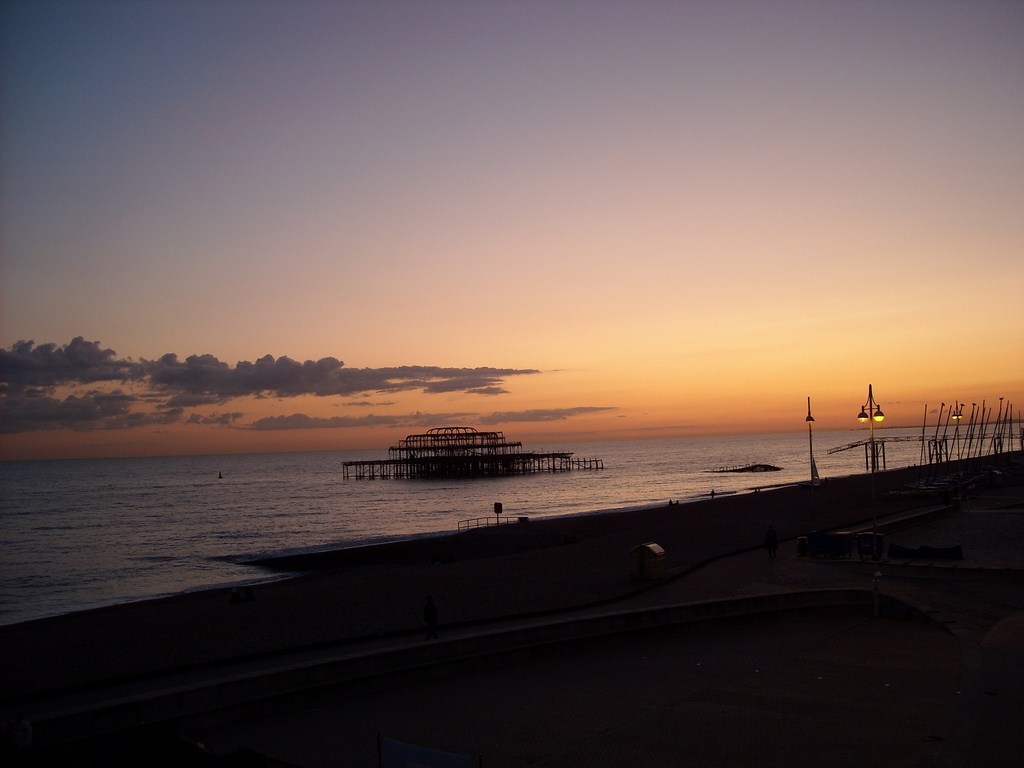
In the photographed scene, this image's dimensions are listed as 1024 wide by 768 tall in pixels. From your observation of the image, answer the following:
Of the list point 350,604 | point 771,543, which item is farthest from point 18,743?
point 771,543

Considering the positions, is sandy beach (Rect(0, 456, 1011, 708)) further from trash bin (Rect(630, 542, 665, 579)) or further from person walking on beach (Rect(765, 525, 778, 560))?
person walking on beach (Rect(765, 525, 778, 560))

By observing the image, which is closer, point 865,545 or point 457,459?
point 865,545

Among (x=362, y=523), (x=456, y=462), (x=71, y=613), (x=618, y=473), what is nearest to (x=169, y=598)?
(x=71, y=613)

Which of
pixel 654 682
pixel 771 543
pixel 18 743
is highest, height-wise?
pixel 18 743

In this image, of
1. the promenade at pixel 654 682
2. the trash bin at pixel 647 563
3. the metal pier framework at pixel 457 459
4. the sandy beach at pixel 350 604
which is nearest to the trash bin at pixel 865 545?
the promenade at pixel 654 682

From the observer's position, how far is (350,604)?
18141mm

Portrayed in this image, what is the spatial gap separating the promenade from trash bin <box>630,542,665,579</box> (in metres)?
0.66

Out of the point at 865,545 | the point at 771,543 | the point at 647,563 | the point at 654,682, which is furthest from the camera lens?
the point at 771,543

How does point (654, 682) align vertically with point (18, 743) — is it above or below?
below

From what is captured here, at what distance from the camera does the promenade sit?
8.12 metres

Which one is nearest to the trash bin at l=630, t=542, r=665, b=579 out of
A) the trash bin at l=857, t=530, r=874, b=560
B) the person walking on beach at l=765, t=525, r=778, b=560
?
the person walking on beach at l=765, t=525, r=778, b=560

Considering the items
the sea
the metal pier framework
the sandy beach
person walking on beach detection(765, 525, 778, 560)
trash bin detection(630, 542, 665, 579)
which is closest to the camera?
the sandy beach

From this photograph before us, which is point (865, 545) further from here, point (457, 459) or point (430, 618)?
point (457, 459)

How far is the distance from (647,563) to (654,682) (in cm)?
755
